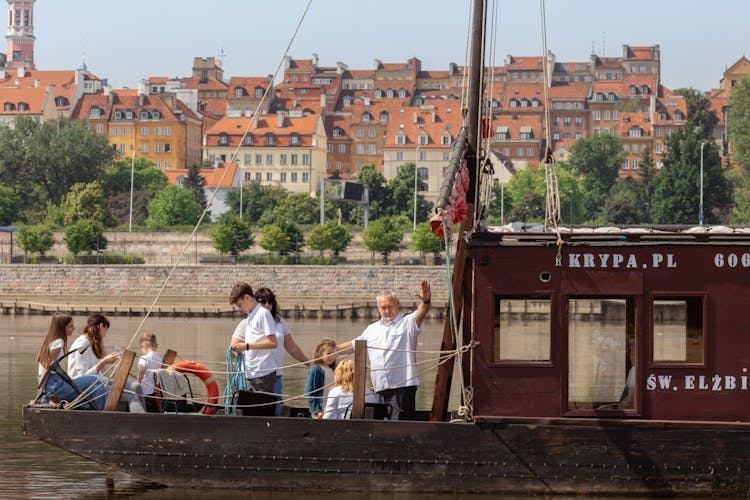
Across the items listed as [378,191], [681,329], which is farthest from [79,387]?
[378,191]

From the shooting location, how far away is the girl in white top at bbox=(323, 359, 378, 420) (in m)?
18.9

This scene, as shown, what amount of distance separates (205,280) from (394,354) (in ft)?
240

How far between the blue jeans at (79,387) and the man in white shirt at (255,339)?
167cm

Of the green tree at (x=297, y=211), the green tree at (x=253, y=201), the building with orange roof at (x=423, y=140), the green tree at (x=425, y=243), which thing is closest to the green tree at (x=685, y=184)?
the green tree at (x=425, y=243)

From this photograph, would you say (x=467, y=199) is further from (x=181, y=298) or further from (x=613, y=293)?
(x=181, y=298)

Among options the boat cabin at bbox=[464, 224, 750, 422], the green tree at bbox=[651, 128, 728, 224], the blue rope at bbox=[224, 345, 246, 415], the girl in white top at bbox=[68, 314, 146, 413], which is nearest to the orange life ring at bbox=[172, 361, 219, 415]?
the blue rope at bbox=[224, 345, 246, 415]

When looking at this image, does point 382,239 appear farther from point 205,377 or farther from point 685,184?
point 205,377

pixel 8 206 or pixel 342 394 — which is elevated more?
pixel 8 206

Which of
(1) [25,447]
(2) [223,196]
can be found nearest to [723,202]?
(2) [223,196]

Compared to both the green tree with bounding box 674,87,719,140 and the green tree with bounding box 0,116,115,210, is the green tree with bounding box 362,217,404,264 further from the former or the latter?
the green tree with bounding box 674,87,719,140

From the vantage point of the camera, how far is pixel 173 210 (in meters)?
132

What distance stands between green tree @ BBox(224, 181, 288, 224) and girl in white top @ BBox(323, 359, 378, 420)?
11694 centimetres

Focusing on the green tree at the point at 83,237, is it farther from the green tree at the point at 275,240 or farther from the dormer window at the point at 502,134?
the dormer window at the point at 502,134

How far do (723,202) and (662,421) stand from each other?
4450 inches
